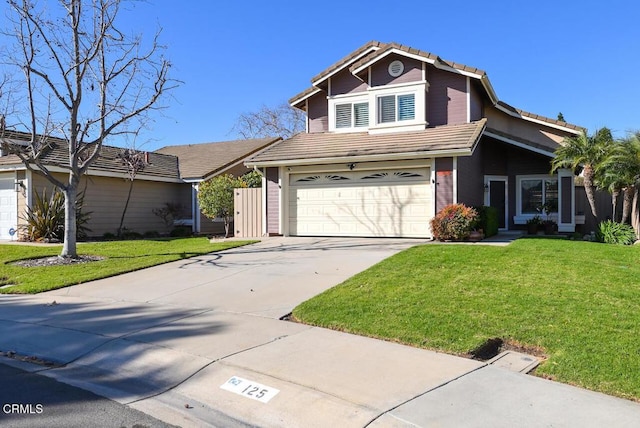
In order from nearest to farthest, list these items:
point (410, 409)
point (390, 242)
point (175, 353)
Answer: point (410, 409), point (175, 353), point (390, 242)

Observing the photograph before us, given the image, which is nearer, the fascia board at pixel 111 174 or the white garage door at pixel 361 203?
the white garage door at pixel 361 203

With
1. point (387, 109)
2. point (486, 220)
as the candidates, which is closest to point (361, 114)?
point (387, 109)

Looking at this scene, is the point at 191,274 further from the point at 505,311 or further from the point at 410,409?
the point at 410,409

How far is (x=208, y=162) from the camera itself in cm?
2600

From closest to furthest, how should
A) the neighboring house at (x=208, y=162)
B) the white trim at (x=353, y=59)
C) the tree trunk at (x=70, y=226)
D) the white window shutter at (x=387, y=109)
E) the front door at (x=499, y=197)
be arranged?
the tree trunk at (x=70, y=226) → the white window shutter at (x=387, y=109) → the white trim at (x=353, y=59) → the front door at (x=499, y=197) → the neighboring house at (x=208, y=162)

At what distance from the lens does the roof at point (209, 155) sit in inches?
963

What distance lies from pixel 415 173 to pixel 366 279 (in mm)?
7118

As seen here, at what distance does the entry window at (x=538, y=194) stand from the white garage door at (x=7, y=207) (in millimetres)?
20121

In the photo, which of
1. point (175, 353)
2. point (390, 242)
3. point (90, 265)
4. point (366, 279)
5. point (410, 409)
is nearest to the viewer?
point (410, 409)

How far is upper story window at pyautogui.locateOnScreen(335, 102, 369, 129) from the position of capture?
18234mm

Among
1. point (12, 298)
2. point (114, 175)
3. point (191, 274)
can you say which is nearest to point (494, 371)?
point (191, 274)

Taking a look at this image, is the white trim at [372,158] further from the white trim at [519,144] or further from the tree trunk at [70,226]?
the tree trunk at [70,226]

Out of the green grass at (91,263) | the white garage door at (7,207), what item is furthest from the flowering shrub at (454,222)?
the white garage door at (7,207)

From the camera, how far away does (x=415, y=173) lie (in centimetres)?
1545
